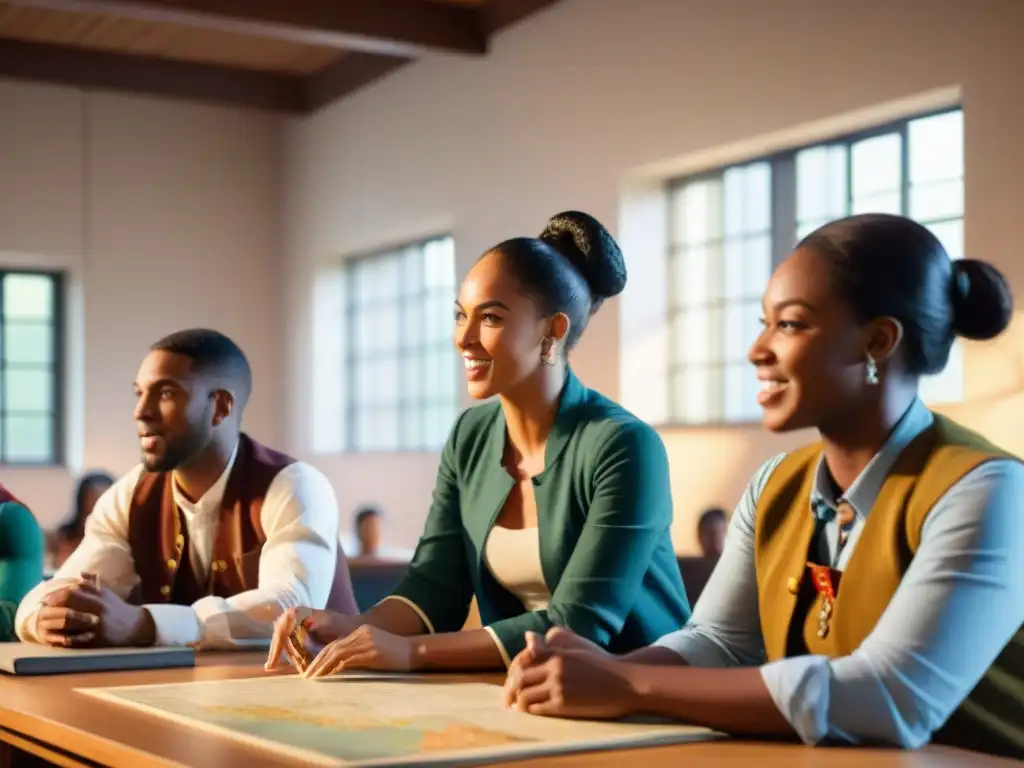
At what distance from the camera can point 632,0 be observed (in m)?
6.66

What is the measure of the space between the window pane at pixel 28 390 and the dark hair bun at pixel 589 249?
714 centimetres

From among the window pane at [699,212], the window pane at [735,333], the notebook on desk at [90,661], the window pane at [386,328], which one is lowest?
the notebook on desk at [90,661]

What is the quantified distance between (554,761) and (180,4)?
20.6 ft

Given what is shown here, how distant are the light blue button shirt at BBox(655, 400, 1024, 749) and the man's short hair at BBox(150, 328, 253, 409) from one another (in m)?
1.58

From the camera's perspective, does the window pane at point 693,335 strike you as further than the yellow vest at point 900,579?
Yes

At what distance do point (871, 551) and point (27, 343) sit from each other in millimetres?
8161

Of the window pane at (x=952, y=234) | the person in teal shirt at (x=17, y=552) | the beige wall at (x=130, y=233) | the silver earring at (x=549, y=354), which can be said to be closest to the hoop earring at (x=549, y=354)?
the silver earring at (x=549, y=354)

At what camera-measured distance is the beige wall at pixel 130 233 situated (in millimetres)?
8898

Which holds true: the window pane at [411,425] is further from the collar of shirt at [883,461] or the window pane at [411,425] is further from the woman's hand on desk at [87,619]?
the collar of shirt at [883,461]

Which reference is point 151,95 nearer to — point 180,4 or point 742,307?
point 180,4

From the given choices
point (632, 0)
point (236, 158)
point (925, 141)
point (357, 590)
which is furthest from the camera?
point (236, 158)

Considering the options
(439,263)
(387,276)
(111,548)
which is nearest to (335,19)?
(439,263)

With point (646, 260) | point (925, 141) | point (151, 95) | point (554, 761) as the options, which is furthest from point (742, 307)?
point (554, 761)

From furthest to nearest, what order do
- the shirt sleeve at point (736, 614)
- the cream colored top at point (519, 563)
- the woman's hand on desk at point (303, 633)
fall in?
the cream colored top at point (519, 563) → the woman's hand on desk at point (303, 633) → the shirt sleeve at point (736, 614)
